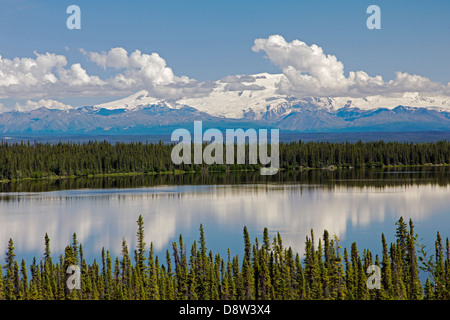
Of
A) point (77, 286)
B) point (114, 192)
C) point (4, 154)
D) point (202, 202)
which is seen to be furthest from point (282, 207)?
point (4, 154)

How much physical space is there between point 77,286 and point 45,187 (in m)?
112

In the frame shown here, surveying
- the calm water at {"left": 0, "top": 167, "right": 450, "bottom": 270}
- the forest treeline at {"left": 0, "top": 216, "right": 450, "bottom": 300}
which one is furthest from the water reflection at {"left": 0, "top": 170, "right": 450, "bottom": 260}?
the forest treeline at {"left": 0, "top": 216, "right": 450, "bottom": 300}

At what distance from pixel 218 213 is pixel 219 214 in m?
1.08

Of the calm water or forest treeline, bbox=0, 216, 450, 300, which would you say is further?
the calm water

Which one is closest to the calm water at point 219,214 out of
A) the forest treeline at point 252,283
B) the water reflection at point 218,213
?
the water reflection at point 218,213

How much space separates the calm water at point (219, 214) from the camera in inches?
2692

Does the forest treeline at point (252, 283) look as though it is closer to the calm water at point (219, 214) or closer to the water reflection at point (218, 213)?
the calm water at point (219, 214)

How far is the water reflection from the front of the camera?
69.1 meters

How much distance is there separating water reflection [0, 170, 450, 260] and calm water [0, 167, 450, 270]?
0.39 ft

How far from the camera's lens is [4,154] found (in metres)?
184

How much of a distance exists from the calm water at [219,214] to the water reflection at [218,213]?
12cm

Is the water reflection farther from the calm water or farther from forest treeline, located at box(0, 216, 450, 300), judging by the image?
forest treeline, located at box(0, 216, 450, 300)

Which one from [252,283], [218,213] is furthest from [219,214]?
Result: [252,283]

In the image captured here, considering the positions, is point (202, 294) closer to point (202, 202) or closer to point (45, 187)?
point (202, 202)
